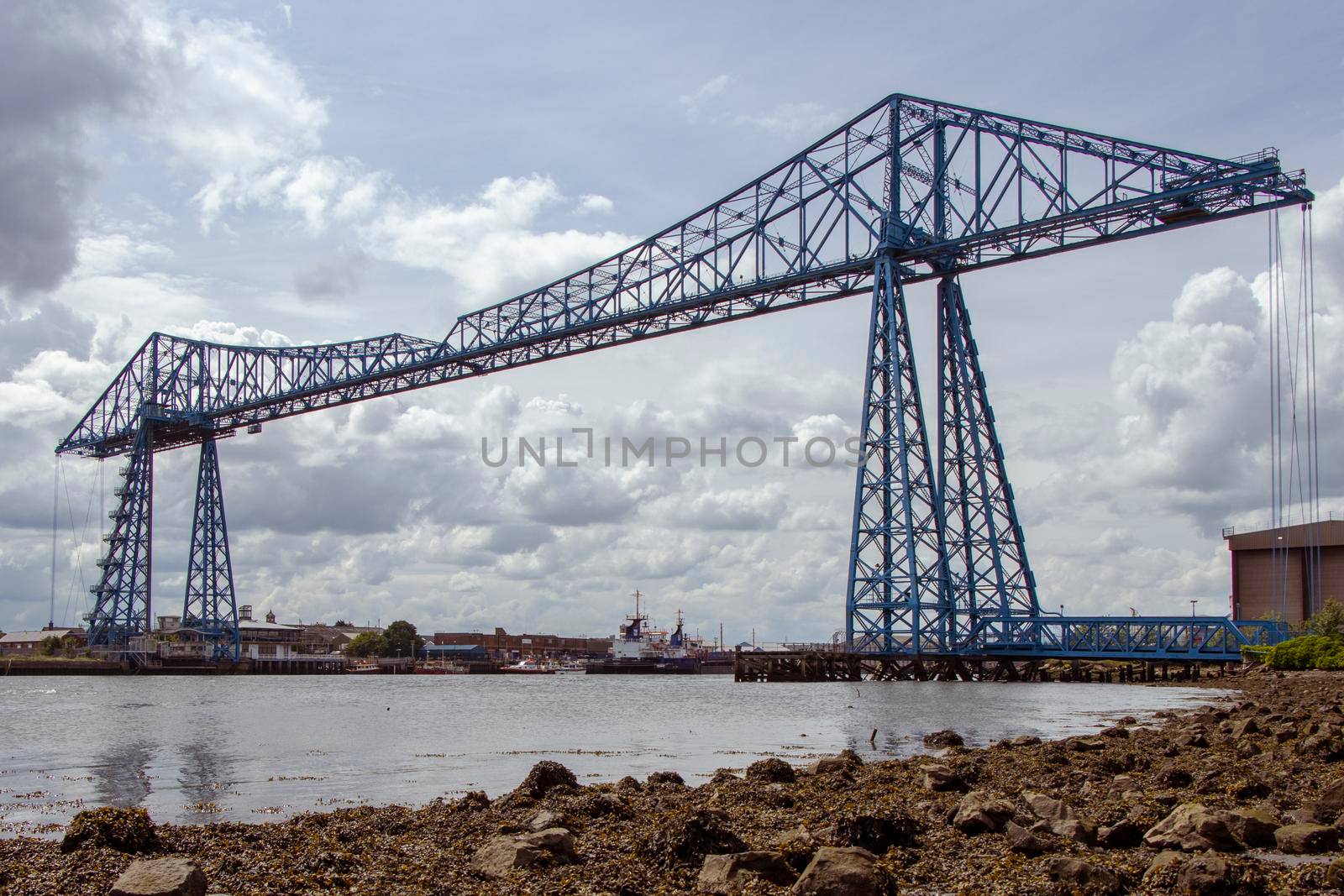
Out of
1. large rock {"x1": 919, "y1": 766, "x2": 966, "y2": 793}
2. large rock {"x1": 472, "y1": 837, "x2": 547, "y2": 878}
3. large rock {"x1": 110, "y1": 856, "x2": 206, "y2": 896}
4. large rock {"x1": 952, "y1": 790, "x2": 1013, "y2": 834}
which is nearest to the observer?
large rock {"x1": 110, "y1": 856, "x2": 206, "y2": 896}

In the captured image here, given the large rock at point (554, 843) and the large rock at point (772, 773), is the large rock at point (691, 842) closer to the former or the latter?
the large rock at point (554, 843)

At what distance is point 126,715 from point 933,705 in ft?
85.1

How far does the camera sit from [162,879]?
29.0ft

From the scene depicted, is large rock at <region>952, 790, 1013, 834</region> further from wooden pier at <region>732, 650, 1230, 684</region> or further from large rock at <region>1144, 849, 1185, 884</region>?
wooden pier at <region>732, 650, 1230, 684</region>

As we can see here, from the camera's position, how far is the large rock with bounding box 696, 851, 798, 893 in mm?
9172

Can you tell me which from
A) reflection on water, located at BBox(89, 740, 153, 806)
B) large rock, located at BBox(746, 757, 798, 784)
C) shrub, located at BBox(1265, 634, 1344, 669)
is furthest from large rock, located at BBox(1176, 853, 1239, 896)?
shrub, located at BBox(1265, 634, 1344, 669)

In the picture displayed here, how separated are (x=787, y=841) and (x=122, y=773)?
14930 mm

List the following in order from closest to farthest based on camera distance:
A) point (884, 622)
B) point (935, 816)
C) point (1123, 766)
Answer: point (935, 816), point (1123, 766), point (884, 622)

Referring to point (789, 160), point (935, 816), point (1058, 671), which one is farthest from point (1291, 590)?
point (935, 816)

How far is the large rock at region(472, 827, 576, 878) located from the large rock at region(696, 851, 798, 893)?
1.47 metres

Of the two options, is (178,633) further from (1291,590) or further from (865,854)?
(865,854)

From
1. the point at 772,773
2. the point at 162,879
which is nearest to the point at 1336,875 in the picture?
the point at 772,773

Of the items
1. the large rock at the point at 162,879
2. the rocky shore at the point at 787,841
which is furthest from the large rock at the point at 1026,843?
the large rock at the point at 162,879

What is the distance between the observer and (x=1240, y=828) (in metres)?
10.1
